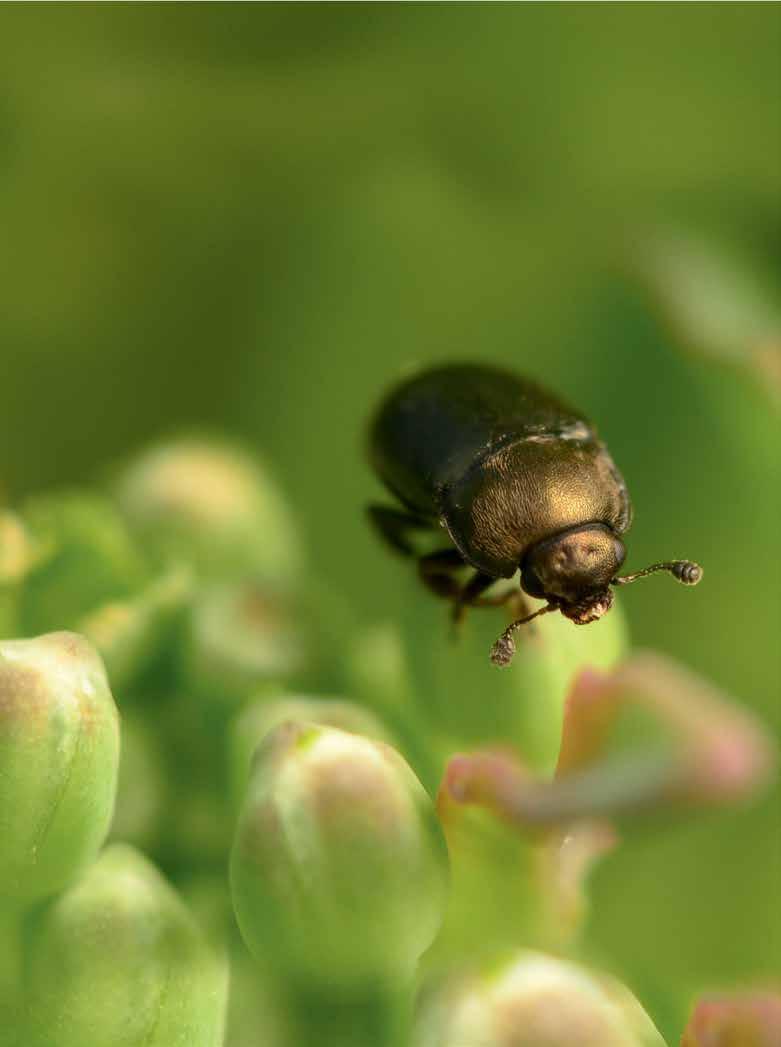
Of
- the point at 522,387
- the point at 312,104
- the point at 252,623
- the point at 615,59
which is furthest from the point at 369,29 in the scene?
the point at 252,623

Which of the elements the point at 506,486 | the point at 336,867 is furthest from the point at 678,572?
the point at 336,867

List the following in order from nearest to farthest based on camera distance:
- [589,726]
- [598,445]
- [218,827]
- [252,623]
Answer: [589,726]
[218,827]
[252,623]
[598,445]

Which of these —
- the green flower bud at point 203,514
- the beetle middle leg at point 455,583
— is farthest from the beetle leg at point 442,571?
the green flower bud at point 203,514

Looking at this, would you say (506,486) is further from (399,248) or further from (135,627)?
(399,248)

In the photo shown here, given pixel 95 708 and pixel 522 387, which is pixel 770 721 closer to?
pixel 522 387

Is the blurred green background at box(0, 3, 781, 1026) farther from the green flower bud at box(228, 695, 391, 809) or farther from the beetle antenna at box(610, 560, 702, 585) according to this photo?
the green flower bud at box(228, 695, 391, 809)

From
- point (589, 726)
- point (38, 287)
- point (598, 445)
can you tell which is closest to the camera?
point (589, 726)
